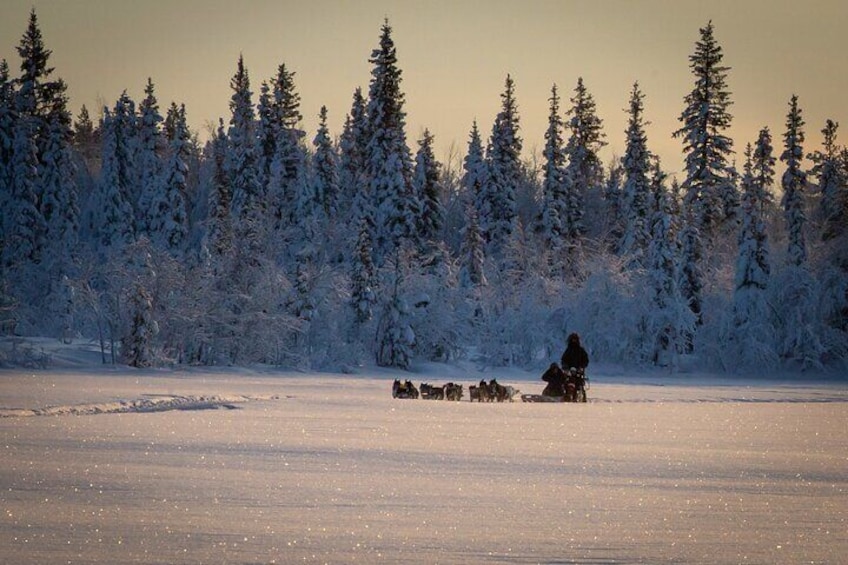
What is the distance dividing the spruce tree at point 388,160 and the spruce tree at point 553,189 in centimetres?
1100

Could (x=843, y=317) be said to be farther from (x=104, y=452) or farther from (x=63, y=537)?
(x=63, y=537)

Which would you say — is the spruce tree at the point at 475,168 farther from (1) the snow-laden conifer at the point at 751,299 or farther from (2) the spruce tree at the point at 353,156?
(1) the snow-laden conifer at the point at 751,299

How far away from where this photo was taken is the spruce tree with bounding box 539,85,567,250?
252ft

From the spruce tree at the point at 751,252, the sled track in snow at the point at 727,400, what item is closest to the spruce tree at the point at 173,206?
the spruce tree at the point at 751,252

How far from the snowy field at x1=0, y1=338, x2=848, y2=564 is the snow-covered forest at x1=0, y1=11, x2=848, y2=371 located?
19.5 meters

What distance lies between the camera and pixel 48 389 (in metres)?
20.2

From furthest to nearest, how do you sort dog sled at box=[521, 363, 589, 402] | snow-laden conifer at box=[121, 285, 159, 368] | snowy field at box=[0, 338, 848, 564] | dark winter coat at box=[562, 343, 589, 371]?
snow-laden conifer at box=[121, 285, 159, 368], dark winter coat at box=[562, 343, 589, 371], dog sled at box=[521, 363, 589, 402], snowy field at box=[0, 338, 848, 564]

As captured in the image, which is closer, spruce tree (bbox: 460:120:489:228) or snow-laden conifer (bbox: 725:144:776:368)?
snow-laden conifer (bbox: 725:144:776:368)

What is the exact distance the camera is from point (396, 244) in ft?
224

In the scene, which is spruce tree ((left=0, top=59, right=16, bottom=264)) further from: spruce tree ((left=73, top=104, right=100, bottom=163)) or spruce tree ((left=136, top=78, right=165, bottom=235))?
spruce tree ((left=73, top=104, right=100, bottom=163))

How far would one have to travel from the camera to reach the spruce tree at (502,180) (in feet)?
274

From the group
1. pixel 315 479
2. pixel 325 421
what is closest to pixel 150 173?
pixel 325 421

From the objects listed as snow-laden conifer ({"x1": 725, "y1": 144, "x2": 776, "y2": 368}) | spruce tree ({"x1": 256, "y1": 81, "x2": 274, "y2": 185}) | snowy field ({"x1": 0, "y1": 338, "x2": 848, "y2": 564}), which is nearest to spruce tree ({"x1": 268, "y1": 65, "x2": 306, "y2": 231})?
spruce tree ({"x1": 256, "y1": 81, "x2": 274, "y2": 185})

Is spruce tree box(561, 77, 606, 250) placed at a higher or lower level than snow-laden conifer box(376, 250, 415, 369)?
higher
